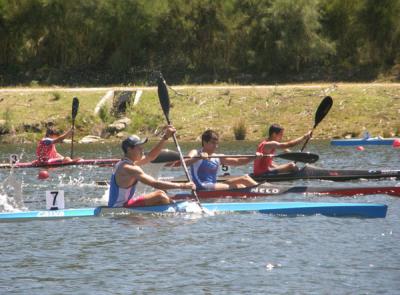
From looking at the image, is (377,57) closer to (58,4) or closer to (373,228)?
(58,4)

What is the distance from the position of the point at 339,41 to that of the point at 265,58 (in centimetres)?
407

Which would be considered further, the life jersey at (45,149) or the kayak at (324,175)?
the life jersey at (45,149)

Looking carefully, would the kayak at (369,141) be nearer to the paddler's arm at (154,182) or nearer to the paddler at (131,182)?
the paddler at (131,182)

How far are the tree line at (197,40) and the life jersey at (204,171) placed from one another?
30890mm

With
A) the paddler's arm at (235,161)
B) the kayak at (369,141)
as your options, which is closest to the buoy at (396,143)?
the kayak at (369,141)

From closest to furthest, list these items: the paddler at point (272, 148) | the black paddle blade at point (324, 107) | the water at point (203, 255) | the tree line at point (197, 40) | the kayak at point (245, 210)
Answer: the water at point (203, 255)
the kayak at point (245, 210)
the paddler at point (272, 148)
the black paddle blade at point (324, 107)
the tree line at point (197, 40)

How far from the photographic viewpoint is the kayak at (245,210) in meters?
16.6

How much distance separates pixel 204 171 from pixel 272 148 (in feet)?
6.62

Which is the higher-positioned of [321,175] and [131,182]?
[131,182]

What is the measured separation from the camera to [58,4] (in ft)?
177

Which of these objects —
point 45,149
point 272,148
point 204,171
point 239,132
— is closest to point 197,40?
point 239,132

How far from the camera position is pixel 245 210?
17.2 m

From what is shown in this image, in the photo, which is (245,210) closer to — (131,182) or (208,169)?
(131,182)

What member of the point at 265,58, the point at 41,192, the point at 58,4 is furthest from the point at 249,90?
the point at 41,192
